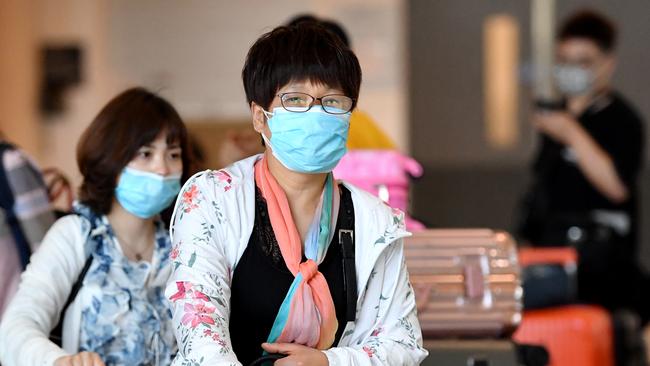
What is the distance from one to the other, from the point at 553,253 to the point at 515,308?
56.8 inches

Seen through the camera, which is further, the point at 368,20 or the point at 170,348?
the point at 368,20

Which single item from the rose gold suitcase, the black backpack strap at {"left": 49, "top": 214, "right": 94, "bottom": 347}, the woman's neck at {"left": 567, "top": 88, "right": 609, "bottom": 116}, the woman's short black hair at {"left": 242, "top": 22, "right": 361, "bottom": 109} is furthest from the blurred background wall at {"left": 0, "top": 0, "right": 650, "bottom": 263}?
the woman's short black hair at {"left": 242, "top": 22, "right": 361, "bottom": 109}

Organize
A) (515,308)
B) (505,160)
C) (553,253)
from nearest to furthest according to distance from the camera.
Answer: (515,308)
(553,253)
(505,160)

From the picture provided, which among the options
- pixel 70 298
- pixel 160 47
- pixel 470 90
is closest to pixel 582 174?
pixel 470 90

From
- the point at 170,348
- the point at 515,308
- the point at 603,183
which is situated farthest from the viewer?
the point at 603,183

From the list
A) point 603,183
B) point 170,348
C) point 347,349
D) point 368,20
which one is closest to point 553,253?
point 603,183

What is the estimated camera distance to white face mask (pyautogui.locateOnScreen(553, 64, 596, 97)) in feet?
18.3

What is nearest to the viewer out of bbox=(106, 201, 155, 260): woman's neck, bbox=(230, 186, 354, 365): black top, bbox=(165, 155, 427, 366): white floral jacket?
bbox=(165, 155, 427, 366): white floral jacket

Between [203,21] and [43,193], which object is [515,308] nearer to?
[43,193]

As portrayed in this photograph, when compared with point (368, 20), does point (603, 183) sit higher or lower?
lower

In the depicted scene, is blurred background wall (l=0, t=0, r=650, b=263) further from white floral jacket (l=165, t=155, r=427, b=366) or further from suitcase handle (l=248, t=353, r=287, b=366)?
suitcase handle (l=248, t=353, r=287, b=366)

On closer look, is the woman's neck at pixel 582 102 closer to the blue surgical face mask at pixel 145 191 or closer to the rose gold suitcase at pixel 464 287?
the rose gold suitcase at pixel 464 287

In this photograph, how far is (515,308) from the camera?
336cm

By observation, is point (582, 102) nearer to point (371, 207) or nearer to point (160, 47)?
point (371, 207)
